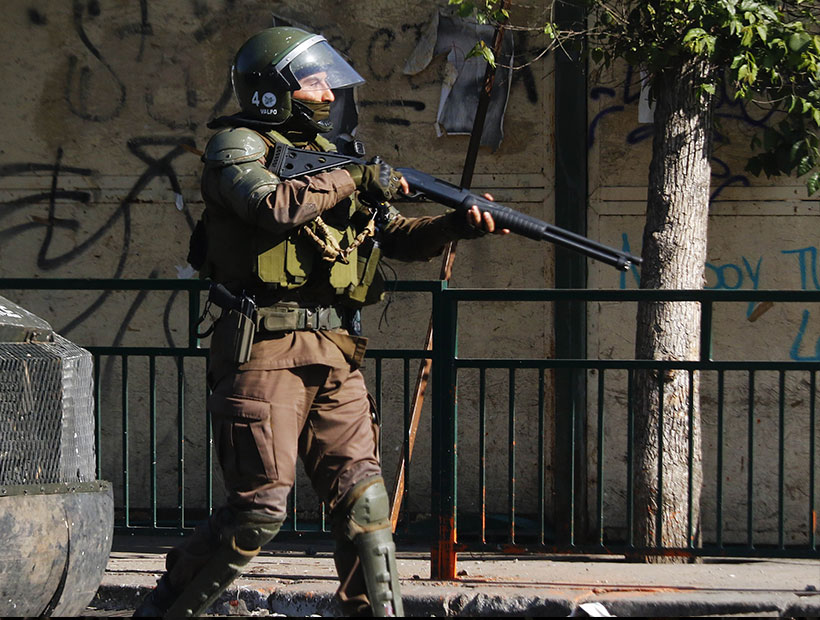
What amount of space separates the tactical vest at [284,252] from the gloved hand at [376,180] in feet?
0.31

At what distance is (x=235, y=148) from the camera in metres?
3.62

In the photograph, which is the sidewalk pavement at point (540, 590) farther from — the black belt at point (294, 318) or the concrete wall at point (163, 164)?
the concrete wall at point (163, 164)

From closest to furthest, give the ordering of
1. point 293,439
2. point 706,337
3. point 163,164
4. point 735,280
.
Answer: point 293,439 → point 706,337 → point 735,280 → point 163,164

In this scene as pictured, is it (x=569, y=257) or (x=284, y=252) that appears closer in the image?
(x=284, y=252)

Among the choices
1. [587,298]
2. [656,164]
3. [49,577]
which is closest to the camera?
[49,577]

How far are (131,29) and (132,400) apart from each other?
227cm

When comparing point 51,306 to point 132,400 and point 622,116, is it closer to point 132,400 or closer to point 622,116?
point 132,400

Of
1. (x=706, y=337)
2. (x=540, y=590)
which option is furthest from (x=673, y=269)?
(x=540, y=590)

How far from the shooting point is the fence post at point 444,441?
487 cm

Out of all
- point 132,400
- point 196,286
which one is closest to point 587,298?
point 196,286

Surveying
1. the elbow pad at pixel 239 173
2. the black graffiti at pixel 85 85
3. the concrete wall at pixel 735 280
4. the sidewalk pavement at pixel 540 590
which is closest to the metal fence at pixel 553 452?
the concrete wall at pixel 735 280

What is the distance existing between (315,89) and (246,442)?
122cm

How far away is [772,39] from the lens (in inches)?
207

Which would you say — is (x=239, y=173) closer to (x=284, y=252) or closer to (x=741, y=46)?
(x=284, y=252)
